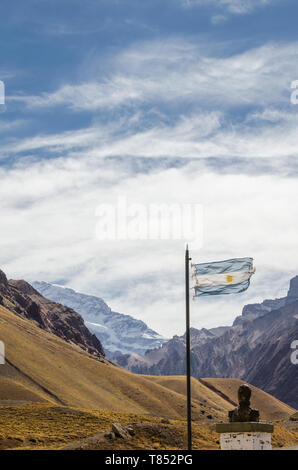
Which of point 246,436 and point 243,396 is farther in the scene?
→ point 243,396

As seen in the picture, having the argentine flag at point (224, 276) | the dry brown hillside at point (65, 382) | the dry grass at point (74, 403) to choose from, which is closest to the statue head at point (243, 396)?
the argentine flag at point (224, 276)

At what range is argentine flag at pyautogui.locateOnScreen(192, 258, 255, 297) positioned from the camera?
73.0 ft

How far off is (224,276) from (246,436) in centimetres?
681

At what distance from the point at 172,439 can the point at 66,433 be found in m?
16.0

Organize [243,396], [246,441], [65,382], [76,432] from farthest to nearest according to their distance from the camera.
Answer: [65,382]
[76,432]
[243,396]
[246,441]

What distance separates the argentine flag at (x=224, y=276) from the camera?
2227 centimetres

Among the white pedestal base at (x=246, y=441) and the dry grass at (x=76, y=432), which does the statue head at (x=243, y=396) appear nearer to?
the white pedestal base at (x=246, y=441)

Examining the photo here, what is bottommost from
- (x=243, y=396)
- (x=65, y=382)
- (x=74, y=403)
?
(x=74, y=403)

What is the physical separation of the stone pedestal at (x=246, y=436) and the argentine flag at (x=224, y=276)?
6.35 meters

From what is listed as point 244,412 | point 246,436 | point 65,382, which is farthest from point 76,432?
point 65,382

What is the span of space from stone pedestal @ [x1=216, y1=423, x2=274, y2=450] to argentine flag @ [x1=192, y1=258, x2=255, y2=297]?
635cm

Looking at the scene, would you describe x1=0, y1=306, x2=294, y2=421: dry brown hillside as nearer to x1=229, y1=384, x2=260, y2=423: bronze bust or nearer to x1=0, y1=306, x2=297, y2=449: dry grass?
x1=0, y1=306, x2=297, y2=449: dry grass

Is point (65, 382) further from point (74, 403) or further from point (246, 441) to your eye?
point (246, 441)

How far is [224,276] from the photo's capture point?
22.4 metres
